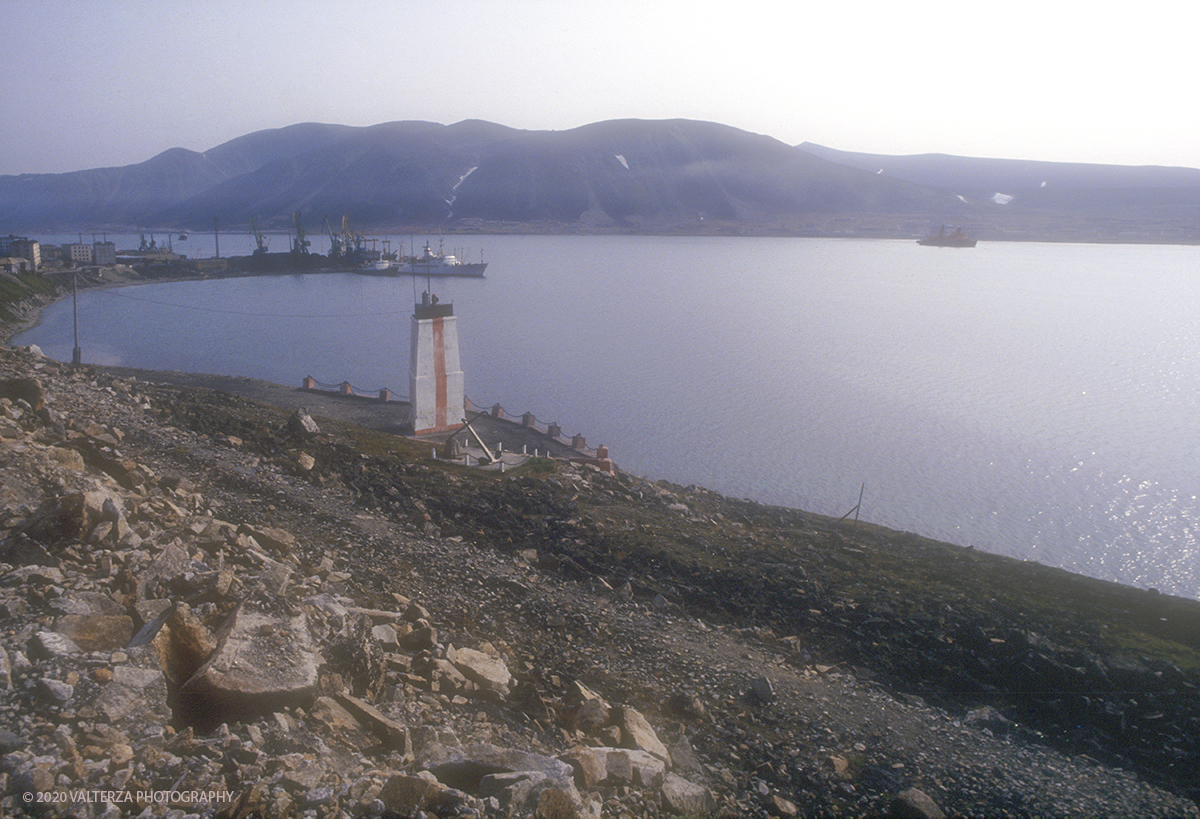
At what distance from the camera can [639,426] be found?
18688 millimetres

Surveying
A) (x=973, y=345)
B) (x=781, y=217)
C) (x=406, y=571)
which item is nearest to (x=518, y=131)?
(x=781, y=217)

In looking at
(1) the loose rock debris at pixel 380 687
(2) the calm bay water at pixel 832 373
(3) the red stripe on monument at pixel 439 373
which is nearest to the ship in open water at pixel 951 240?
(2) the calm bay water at pixel 832 373

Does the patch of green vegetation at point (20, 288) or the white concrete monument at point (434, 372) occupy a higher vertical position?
the patch of green vegetation at point (20, 288)

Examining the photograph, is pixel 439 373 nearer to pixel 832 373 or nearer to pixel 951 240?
pixel 832 373

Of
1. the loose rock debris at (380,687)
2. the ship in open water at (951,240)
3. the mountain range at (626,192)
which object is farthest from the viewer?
the mountain range at (626,192)

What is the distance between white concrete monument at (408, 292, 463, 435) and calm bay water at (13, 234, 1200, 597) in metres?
5.10

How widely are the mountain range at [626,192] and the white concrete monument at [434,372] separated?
10151cm

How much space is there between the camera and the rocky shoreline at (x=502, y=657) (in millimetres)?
2629

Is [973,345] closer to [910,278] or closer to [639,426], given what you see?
[639,426]

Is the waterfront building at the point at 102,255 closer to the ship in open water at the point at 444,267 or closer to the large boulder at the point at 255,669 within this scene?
the ship in open water at the point at 444,267

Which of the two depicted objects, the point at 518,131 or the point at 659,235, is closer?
the point at 659,235

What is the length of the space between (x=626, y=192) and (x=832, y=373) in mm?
121019

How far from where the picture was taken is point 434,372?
10.9 metres

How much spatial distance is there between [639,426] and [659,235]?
99.5 meters
